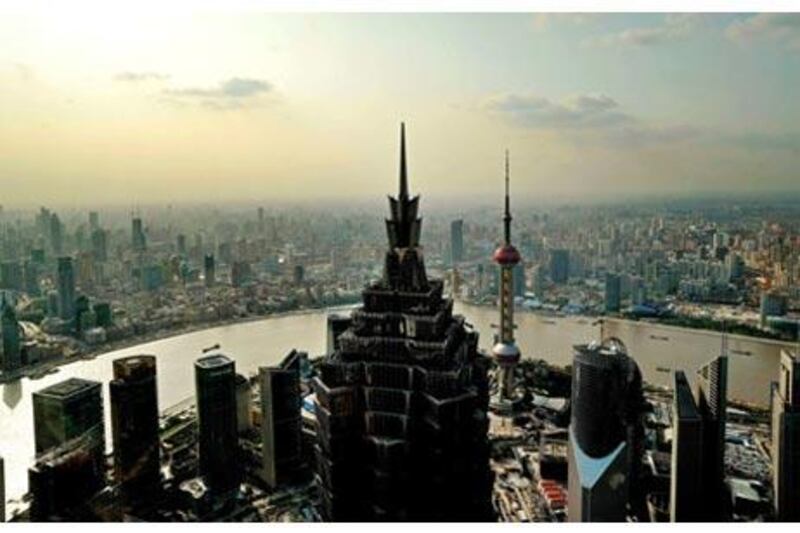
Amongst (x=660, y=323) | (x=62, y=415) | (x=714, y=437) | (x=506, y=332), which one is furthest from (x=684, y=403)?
(x=660, y=323)

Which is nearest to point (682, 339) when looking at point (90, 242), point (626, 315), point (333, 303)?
point (626, 315)

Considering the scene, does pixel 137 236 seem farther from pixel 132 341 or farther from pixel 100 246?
pixel 132 341

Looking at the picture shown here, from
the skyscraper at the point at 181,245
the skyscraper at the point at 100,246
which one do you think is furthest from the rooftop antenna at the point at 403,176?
the skyscraper at the point at 181,245

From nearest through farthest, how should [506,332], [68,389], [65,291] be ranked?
1. [68,389]
2. [506,332]
3. [65,291]

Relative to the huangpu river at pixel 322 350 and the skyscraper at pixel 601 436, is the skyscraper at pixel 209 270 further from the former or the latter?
the skyscraper at pixel 601 436

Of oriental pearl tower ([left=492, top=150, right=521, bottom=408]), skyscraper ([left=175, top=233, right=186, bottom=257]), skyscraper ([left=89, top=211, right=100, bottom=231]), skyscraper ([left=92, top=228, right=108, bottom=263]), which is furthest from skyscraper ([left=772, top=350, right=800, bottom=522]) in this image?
skyscraper ([left=175, top=233, right=186, bottom=257])

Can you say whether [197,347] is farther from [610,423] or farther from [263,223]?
[610,423]

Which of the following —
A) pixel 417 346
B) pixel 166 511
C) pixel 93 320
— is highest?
pixel 417 346
